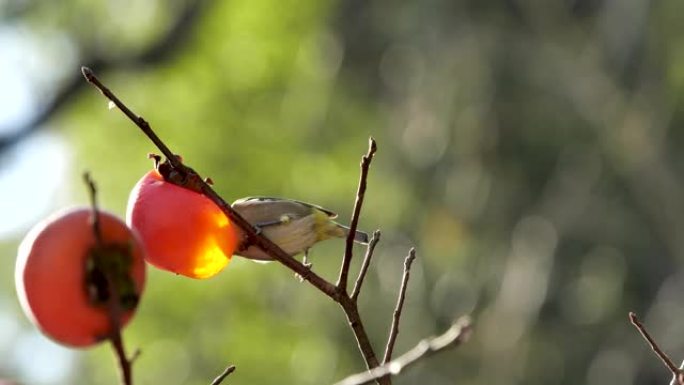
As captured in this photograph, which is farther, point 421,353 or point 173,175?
point 173,175

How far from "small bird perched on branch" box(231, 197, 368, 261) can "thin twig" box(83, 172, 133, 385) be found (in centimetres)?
80

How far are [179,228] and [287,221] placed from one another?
44 centimetres

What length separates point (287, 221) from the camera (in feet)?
7.95

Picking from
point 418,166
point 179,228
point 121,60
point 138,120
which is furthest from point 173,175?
point 418,166

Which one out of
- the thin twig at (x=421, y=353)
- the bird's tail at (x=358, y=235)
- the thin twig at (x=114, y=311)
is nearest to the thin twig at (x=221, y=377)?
the thin twig at (x=114, y=311)

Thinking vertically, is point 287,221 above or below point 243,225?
below

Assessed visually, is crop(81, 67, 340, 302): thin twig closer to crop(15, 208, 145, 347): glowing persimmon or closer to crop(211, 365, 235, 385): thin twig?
crop(211, 365, 235, 385): thin twig

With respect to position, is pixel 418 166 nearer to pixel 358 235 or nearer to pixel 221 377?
pixel 358 235

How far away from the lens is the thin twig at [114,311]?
1.33 meters

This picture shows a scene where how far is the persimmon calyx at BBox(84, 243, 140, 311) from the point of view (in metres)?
1.51

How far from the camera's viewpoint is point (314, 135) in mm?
12242

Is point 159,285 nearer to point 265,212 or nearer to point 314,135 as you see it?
point 314,135

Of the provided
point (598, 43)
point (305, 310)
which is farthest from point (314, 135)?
point (598, 43)

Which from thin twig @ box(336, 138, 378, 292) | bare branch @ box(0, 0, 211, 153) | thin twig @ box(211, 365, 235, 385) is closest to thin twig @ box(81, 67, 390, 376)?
thin twig @ box(336, 138, 378, 292)
